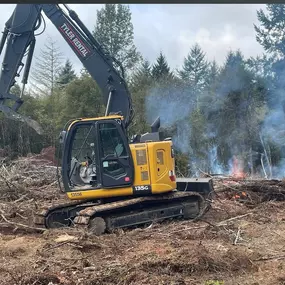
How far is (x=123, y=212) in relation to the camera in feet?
29.6

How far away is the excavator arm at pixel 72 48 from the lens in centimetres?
983

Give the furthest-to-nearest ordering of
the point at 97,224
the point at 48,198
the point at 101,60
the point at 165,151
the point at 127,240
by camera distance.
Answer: the point at 48,198 → the point at 101,60 → the point at 165,151 → the point at 97,224 → the point at 127,240

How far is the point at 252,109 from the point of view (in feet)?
81.8

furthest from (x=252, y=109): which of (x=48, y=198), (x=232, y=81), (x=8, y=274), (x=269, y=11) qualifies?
(x=8, y=274)

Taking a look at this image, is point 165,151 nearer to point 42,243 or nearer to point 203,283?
point 42,243

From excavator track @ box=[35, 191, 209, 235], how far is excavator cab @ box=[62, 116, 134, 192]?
0.40m

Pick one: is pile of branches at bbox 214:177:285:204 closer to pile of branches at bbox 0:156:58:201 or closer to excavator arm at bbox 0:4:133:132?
excavator arm at bbox 0:4:133:132

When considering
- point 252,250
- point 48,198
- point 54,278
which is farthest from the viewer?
point 48,198

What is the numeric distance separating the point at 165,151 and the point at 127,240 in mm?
2147

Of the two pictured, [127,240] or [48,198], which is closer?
[127,240]

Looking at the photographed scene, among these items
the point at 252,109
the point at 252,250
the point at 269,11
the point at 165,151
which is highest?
the point at 269,11

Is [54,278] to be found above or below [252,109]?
below

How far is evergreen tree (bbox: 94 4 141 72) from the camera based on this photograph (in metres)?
36.6

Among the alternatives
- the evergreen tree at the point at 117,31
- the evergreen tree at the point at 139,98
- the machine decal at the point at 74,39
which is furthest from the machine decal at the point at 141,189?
the evergreen tree at the point at 117,31
